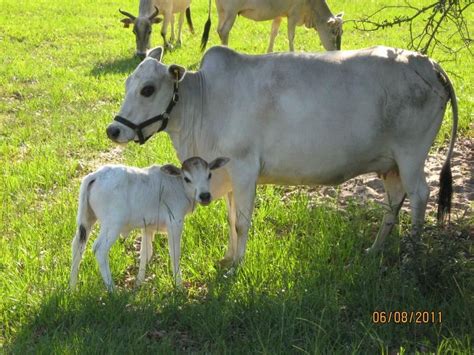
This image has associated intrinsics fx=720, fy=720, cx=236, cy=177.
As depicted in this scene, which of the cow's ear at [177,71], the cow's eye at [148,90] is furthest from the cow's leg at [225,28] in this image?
the cow's eye at [148,90]

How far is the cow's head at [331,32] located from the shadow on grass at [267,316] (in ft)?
32.8

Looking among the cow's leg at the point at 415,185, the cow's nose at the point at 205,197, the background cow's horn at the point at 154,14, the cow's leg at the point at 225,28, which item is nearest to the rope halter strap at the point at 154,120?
the cow's nose at the point at 205,197

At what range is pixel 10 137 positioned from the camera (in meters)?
9.34

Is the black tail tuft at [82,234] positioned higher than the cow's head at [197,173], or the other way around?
the cow's head at [197,173]

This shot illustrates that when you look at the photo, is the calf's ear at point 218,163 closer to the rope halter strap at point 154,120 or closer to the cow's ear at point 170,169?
the cow's ear at point 170,169

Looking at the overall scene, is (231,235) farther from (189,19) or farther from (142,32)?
(189,19)

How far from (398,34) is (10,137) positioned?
36.6ft

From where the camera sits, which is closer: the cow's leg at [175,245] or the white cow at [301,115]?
the cow's leg at [175,245]

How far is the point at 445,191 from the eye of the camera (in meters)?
5.99

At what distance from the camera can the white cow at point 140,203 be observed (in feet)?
16.8

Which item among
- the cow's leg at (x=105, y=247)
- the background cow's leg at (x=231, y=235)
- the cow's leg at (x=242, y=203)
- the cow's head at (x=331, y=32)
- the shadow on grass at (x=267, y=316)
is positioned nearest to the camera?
the shadow on grass at (x=267, y=316)

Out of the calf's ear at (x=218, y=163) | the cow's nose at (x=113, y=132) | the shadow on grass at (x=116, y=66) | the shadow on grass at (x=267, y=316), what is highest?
the shadow on grass at (x=116, y=66)

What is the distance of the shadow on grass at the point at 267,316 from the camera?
169 inches
